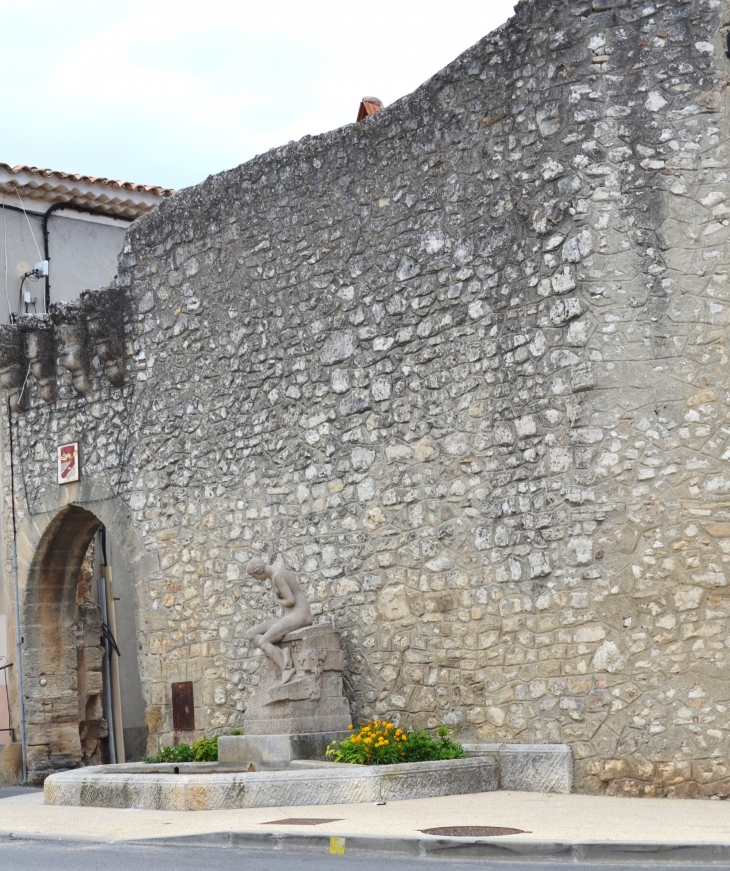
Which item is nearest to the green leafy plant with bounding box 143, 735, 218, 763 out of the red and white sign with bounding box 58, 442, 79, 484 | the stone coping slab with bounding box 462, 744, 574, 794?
the stone coping slab with bounding box 462, 744, 574, 794

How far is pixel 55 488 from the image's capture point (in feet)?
42.9

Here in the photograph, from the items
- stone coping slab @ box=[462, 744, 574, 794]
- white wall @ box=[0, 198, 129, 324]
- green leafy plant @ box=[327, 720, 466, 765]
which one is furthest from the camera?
white wall @ box=[0, 198, 129, 324]

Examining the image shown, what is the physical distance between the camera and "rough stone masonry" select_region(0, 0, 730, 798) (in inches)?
329

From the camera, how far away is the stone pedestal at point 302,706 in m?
9.34

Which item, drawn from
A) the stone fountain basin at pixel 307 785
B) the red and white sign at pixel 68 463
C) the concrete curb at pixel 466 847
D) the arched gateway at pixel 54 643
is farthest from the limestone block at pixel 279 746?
the arched gateway at pixel 54 643

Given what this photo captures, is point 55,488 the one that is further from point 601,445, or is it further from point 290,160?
point 601,445

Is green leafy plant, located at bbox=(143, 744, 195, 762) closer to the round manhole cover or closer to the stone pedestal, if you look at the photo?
the stone pedestal

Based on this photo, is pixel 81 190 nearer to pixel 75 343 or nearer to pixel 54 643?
pixel 75 343

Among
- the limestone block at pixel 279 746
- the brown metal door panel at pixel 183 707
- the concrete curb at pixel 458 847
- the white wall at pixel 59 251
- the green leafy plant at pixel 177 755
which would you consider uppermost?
the white wall at pixel 59 251

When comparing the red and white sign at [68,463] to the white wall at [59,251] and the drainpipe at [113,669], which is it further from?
the white wall at [59,251]

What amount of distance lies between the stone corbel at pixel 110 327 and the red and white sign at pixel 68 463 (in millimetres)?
863

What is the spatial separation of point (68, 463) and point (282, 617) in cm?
396

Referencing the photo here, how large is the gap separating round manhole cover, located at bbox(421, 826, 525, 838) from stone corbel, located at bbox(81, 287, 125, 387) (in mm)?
6737

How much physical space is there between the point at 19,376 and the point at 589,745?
7.49m
